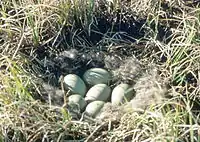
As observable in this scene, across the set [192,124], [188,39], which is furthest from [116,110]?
[188,39]

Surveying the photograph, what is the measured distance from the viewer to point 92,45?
265 cm

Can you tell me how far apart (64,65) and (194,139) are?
2.16 feet

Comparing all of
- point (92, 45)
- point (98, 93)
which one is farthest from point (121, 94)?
point (92, 45)

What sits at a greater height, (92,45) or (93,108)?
(92,45)

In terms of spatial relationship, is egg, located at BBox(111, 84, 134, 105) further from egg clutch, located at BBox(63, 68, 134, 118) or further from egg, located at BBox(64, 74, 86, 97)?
egg, located at BBox(64, 74, 86, 97)

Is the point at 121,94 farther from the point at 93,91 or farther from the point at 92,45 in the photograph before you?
the point at 92,45

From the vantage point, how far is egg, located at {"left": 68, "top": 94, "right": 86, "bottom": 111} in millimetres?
2354

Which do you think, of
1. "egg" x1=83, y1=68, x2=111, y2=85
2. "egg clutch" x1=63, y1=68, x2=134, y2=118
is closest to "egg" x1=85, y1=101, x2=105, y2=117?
"egg clutch" x1=63, y1=68, x2=134, y2=118

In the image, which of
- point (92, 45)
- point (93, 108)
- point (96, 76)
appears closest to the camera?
point (93, 108)

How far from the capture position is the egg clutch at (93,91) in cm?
236

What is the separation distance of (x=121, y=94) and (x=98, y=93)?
0.29ft

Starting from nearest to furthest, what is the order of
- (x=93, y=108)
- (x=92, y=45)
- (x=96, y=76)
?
(x=93, y=108), (x=96, y=76), (x=92, y=45)

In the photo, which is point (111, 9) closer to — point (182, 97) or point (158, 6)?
point (158, 6)

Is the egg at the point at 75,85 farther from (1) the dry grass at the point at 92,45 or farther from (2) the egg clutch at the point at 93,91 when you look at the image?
(1) the dry grass at the point at 92,45
